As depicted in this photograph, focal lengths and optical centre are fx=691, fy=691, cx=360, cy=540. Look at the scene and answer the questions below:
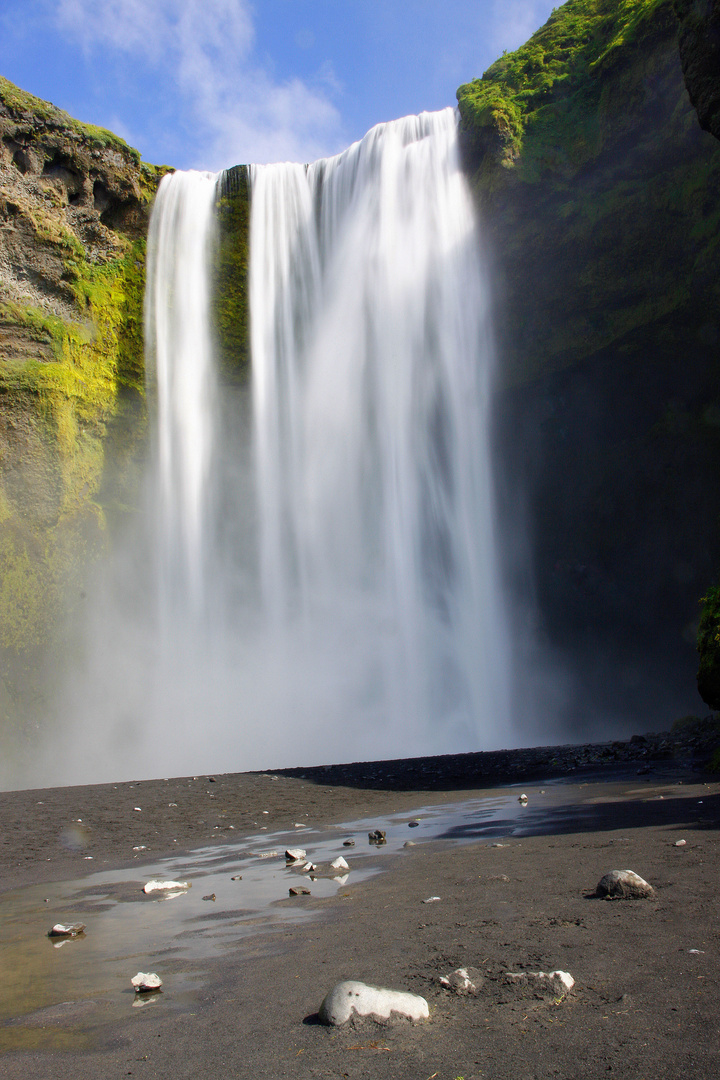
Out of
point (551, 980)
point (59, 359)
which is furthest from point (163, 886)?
point (59, 359)

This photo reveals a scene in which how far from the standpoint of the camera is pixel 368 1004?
2340mm

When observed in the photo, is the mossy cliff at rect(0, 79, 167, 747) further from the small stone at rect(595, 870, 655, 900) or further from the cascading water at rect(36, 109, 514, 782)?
the small stone at rect(595, 870, 655, 900)

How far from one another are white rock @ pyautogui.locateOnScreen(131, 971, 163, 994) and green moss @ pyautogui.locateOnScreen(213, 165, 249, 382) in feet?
80.0

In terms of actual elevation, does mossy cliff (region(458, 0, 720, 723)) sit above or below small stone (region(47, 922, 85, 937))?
above

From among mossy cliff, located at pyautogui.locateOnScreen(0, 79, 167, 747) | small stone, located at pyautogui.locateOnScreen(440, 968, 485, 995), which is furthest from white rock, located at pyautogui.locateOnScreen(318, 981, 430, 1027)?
mossy cliff, located at pyautogui.locateOnScreen(0, 79, 167, 747)

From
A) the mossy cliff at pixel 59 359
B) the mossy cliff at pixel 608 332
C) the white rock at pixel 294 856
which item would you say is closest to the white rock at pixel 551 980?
the white rock at pixel 294 856

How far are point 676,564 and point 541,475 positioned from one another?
17.7 feet

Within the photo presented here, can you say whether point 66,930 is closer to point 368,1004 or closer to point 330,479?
point 368,1004

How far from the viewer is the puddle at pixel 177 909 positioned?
280 centimetres

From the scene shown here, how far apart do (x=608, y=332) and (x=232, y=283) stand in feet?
45.1

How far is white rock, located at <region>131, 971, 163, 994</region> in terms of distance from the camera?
284 centimetres

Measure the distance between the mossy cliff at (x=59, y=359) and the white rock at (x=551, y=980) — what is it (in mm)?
20957

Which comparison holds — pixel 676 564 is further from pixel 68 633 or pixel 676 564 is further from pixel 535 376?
pixel 68 633

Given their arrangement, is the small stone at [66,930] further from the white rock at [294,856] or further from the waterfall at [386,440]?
the waterfall at [386,440]
